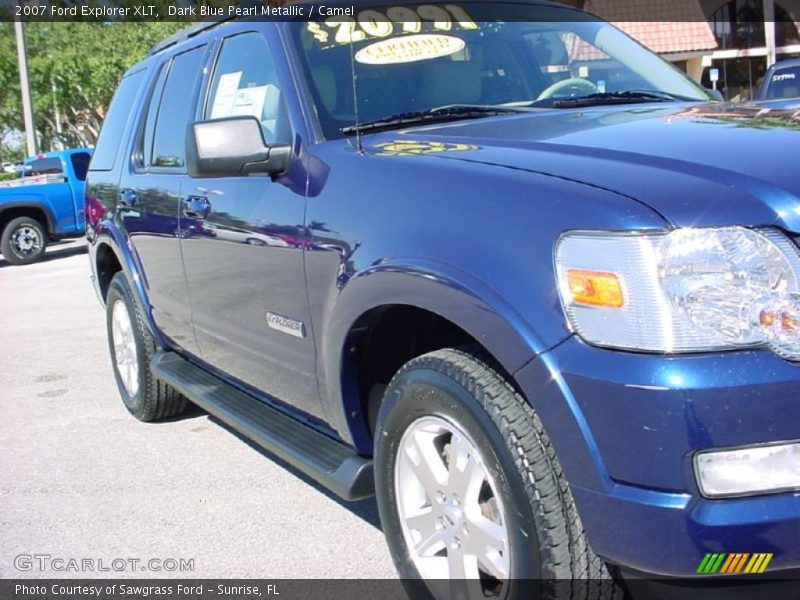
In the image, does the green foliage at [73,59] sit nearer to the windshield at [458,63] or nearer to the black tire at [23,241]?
the black tire at [23,241]

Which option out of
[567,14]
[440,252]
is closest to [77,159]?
[567,14]

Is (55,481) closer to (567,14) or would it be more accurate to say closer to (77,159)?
(567,14)

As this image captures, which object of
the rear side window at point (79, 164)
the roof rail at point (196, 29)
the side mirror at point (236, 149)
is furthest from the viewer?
the rear side window at point (79, 164)

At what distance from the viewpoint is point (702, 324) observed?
190cm

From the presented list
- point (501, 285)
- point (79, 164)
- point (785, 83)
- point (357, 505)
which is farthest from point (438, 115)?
point (79, 164)

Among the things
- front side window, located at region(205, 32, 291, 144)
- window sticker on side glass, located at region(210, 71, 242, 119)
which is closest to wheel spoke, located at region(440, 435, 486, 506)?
front side window, located at region(205, 32, 291, 144)

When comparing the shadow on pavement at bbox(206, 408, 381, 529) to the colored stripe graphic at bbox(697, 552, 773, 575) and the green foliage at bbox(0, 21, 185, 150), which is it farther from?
the green foliage at bbox(0, 21, 185, 150)

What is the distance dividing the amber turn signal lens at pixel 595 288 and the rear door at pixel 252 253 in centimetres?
118

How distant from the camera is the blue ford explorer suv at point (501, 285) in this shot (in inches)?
74.3

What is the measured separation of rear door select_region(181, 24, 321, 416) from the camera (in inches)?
121

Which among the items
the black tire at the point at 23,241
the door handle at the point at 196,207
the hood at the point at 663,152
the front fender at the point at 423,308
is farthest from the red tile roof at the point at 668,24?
the front fender at the point at 423,308

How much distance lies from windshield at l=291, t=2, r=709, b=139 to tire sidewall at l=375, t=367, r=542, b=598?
3.39ft

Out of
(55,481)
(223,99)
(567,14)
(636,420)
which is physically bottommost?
(55,481)

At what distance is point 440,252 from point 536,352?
42 centimetres
